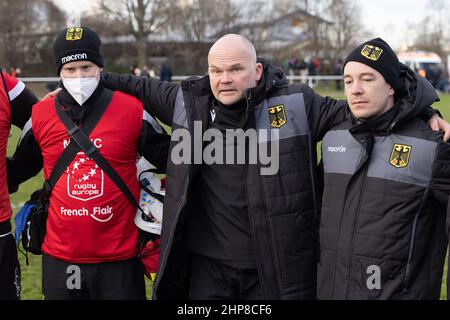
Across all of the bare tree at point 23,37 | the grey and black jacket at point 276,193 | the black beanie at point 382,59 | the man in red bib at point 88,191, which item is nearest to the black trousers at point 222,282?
the grey and black jacket at point 276,193

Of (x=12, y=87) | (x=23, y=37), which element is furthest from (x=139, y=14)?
(x=12, y=87)

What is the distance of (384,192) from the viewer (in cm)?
307

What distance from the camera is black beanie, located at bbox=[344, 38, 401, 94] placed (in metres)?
3.19

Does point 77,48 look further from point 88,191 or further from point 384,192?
point 384,192

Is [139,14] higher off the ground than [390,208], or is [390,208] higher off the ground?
[139,14]

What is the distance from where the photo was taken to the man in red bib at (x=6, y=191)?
152 inches

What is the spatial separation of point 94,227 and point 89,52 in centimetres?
116

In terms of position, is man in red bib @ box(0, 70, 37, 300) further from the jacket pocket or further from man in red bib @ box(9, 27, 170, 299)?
the jacket pocket

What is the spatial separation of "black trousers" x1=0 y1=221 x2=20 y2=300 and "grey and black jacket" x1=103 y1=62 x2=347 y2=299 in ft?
3.39

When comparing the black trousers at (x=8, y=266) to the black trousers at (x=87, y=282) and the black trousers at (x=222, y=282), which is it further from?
the black trousers at (x=222, y=282)

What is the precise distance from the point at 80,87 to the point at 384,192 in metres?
2.04

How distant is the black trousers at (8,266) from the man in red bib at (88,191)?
0.83 ft

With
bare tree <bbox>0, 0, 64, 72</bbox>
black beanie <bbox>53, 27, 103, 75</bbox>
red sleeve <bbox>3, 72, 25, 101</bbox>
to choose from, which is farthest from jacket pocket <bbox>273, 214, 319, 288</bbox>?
bare tree <bbox>0, 0, 64, 72</bbox>
